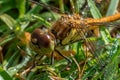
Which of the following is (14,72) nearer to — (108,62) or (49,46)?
(49,46)

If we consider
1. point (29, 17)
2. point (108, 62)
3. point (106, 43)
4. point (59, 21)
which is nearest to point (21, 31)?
point (29, 17)

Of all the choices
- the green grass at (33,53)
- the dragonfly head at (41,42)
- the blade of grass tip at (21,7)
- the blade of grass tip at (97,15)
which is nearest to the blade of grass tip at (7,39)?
the green grass at (33,53)

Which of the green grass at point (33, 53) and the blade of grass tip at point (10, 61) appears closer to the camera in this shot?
the green grass at point (33, 53)

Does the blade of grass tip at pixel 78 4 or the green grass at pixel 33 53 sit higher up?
the blade of grass tip at pixel 78 4

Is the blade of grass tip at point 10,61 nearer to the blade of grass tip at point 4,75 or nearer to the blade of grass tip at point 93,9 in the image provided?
the blade of grass tip at point 4,75

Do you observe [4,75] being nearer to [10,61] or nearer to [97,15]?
[10,61]

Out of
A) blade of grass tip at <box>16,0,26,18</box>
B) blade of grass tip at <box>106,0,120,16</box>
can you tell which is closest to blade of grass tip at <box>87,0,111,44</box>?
blade of grass tip at <box>106,0,120,16</box>
